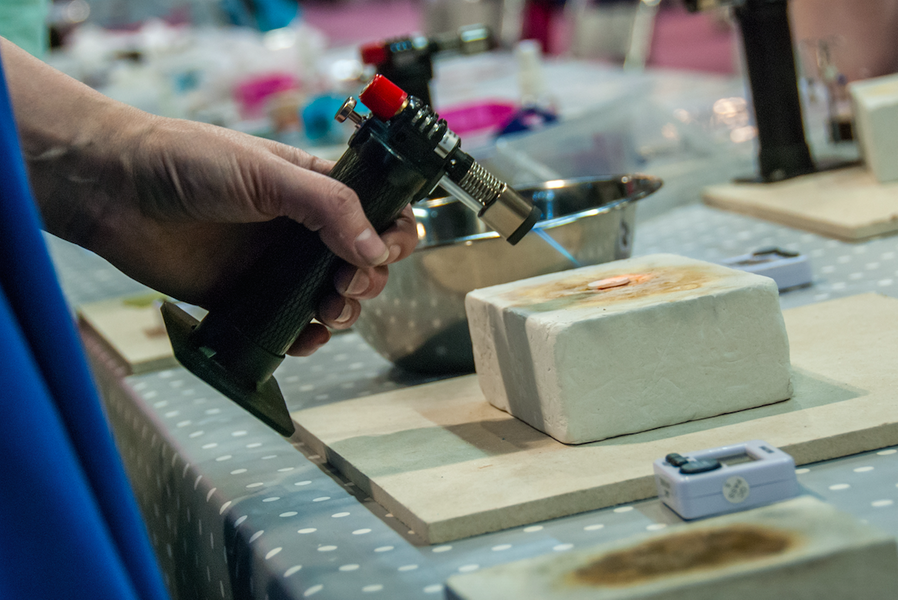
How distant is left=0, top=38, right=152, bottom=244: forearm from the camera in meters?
0.63

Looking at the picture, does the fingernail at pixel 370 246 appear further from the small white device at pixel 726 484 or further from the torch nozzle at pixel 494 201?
the small white device at pixel 726 484

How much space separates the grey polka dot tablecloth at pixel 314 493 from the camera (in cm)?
49

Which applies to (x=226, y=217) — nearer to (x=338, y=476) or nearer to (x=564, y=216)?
(x=338, y=476)

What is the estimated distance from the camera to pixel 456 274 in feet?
2.52

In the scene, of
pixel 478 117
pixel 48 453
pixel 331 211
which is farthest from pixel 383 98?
pixel 478 117

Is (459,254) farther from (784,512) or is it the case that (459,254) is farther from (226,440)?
(784,512)

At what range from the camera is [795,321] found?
0.77m

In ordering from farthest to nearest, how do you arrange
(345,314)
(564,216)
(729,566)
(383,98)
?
1. (564,216)
2. (345,314)
3. (383,98)
4. (729,566)

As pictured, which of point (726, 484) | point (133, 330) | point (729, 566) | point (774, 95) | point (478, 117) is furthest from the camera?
point (478, 117)

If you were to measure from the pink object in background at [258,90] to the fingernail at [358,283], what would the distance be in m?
2.04

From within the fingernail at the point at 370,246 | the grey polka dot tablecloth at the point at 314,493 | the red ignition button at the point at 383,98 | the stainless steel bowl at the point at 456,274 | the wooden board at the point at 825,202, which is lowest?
the grey polka dot tablecloth at the point at 314,493

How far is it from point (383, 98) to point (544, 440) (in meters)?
0.24

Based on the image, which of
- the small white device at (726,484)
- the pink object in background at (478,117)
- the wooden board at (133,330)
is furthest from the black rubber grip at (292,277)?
the pink object in background at (478,117)

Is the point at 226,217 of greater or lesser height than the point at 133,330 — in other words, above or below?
above
